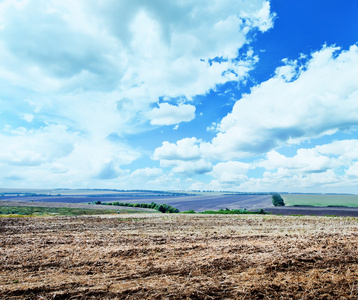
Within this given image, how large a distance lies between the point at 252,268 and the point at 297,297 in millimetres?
2148

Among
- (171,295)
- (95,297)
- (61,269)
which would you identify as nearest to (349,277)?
(171,295)

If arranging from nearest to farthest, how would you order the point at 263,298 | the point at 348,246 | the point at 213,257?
the point at 263,298 < the point at 213,257 < the point at 348,246

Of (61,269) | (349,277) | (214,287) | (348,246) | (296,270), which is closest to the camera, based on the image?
(214,287)

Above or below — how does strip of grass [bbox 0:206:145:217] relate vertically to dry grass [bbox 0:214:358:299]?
below

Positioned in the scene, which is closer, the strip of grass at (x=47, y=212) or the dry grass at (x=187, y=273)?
the dry grass at (x=187, y=273)

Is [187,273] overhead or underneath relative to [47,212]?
overhead

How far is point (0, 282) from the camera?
8.22 metres

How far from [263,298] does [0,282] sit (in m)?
8.52

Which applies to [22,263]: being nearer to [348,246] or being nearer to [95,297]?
[95,297]

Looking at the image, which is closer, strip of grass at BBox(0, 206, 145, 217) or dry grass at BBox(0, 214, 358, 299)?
dry grass at BBox(0, 214, 358, 299)

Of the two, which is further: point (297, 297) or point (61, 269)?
point (61, 269)

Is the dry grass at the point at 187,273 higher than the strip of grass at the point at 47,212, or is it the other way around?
the dry grass at the point at 187,273

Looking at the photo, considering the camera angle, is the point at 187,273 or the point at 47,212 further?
the point at 47,212

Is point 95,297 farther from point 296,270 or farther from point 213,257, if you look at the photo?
point 296,270
